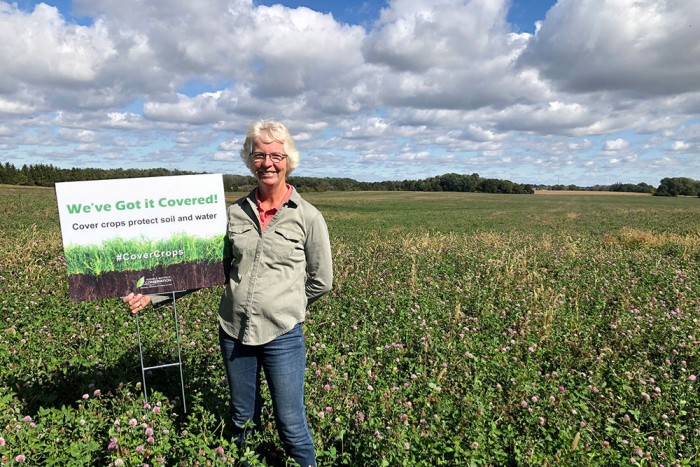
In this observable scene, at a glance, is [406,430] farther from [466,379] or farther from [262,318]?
[262,318]

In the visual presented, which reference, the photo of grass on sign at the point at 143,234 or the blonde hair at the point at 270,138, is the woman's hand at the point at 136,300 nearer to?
the photo of grass on sign at the point at 143,234

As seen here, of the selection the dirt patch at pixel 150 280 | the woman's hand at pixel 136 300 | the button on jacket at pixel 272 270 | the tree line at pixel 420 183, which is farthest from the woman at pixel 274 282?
the tree line at pixel 420 183

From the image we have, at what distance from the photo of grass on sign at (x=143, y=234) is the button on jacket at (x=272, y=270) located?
390mm

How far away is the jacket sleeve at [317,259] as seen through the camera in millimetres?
2955

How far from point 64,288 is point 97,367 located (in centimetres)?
373

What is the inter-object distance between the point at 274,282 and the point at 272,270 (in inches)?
3.1

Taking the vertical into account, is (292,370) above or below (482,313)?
above

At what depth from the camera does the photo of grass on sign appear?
10.7 feet

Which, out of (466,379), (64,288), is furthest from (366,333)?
(64,288)

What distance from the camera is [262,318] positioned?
9.32 ft

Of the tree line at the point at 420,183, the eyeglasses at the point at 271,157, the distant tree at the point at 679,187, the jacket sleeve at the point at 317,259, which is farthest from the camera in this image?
the distant tree at the point at 679,187

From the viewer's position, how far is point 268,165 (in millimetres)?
2848

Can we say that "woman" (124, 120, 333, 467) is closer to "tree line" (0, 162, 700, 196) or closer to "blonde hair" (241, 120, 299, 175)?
"blonde hair" (241, 120, 299, 175)

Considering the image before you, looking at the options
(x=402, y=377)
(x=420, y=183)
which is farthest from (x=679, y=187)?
(x=402, y=377)
